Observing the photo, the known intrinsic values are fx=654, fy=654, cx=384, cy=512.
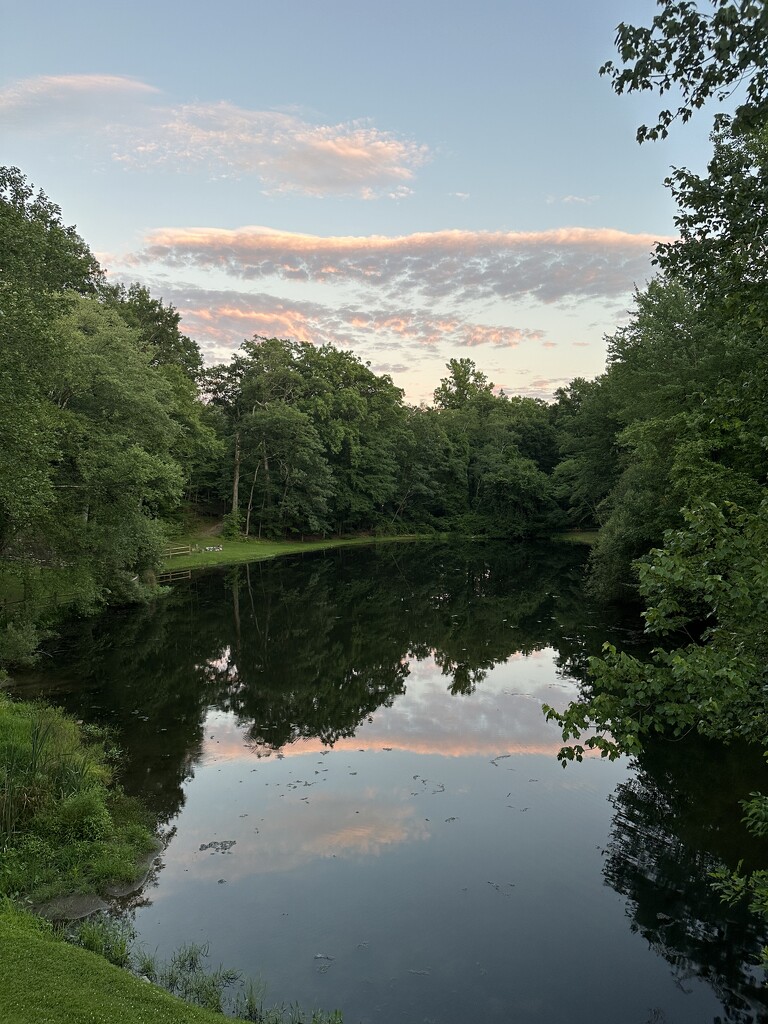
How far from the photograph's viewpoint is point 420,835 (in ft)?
44.5

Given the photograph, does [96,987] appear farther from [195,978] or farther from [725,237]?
[725,237]

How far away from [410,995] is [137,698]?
1476 cm

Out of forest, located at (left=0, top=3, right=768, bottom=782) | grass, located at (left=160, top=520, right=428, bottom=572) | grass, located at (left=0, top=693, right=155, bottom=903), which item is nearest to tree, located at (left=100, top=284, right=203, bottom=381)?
forest, located at (left=0, top=3, right=768, bottom=782)

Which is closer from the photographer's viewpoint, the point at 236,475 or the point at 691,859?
the point at 691,859

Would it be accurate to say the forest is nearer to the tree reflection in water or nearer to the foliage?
the foliage

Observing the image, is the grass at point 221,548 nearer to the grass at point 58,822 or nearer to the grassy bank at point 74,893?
the grass at point 58,822

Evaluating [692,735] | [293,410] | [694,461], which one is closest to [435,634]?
[692,735]

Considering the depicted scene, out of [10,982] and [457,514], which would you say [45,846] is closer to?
[10,982]

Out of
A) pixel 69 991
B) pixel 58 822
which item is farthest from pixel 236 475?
pixel 69 991

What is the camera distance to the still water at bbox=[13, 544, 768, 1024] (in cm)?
941

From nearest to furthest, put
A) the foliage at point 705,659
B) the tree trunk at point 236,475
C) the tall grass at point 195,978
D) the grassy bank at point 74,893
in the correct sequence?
the foliage at point 705,659 < the grassy bank at point 74,893 < the tall grass at point 195,978 < the tree trunk at point 236,475

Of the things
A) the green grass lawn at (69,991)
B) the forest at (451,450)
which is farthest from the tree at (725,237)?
the green grass lawn at (69,991)

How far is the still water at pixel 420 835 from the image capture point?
9.41 metres

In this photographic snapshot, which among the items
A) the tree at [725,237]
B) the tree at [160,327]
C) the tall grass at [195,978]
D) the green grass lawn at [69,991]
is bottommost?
the tall grass at [195,978]
